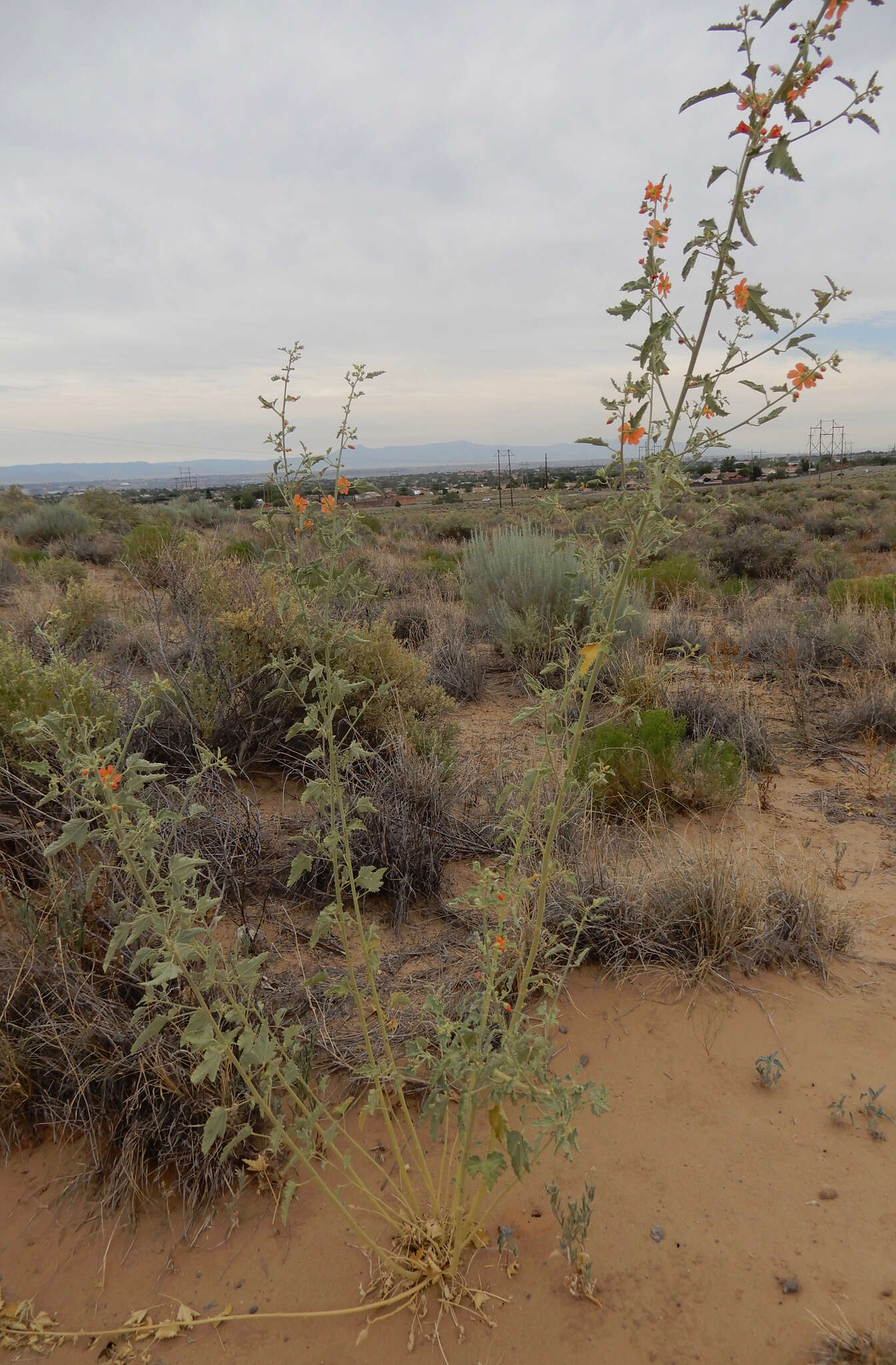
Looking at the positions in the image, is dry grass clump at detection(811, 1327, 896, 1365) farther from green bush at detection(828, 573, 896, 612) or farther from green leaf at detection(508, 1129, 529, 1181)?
green bush at detection(828, 573, 896, 612)

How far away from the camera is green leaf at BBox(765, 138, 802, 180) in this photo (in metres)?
1.18

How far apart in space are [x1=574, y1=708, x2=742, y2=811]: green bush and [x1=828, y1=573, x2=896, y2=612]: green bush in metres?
3.51

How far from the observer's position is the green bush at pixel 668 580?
8219 millimetres

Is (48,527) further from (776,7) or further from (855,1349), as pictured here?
(855,1349)

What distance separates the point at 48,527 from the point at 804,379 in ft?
50.4

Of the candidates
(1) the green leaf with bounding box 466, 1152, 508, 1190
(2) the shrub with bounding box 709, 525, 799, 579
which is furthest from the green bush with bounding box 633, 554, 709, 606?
(1) the green leaf with bounding box 466, 1152, 508, 1190

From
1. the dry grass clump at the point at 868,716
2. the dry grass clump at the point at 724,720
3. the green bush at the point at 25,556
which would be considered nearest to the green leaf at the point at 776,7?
the dry grass clump at the point at 724,720

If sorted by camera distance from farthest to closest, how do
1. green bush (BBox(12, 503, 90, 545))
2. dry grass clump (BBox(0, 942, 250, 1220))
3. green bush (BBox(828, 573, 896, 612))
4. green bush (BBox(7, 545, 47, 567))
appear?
green bush (BBox(12, 503, 90, 545)), green bush (BBox(7, 545, 47, 567)), green bush (BBox(828, 573, 896, 612)), dry grass clump (BBox(0, 942, 250, 1220))

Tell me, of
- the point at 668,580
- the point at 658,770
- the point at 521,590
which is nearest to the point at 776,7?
the point at 658,770

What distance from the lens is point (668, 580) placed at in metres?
8.41

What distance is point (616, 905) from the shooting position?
2.76 metres

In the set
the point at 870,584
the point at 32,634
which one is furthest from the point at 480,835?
the point at 870,584

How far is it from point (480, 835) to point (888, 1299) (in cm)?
210

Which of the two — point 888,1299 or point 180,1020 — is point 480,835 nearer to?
point 180,1020
